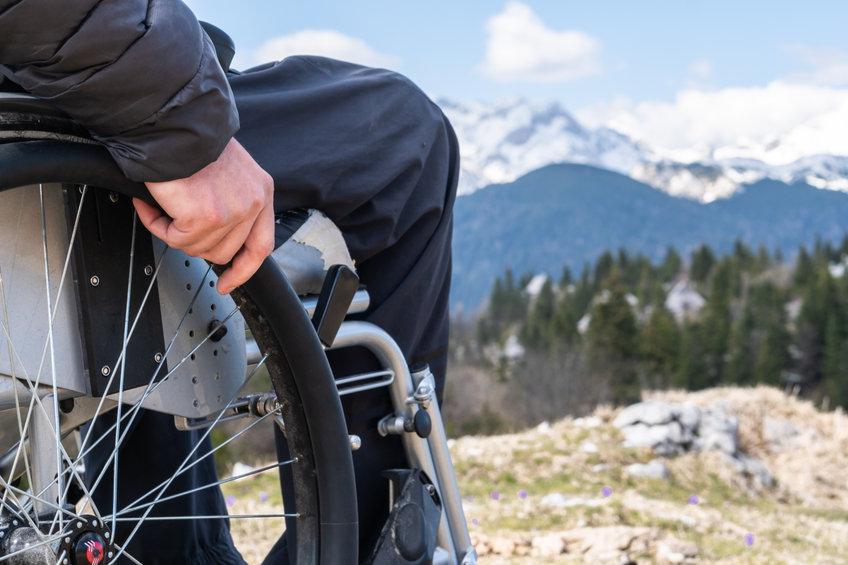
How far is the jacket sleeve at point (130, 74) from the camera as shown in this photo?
0.81 meters

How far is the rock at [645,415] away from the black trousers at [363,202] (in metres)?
5.86

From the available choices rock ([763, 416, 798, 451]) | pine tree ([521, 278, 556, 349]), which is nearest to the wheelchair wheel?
rock ([763, 416, 798, 451])

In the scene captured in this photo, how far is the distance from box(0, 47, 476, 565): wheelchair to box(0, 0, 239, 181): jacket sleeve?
4 cm

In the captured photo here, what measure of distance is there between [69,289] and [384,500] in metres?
0.68

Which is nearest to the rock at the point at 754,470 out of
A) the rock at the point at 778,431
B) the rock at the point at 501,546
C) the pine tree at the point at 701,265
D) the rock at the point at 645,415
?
the rock at the point at 645,415

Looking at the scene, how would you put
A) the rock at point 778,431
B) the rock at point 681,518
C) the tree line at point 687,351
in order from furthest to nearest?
the tree line at point 687,351 → the rock at point 778,431 → the rock at point 681,518

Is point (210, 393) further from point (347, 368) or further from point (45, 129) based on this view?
point (45, 129)

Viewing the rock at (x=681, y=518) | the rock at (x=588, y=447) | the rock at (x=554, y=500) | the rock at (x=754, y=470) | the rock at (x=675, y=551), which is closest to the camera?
the rock at (x=675, y=551)

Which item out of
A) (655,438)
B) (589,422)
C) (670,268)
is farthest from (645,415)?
(670,268)

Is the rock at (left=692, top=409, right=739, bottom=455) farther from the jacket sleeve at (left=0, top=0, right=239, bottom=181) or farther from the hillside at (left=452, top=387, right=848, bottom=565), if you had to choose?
the jacket sleeve at (left=0, top=0, right=239, bottom=181)

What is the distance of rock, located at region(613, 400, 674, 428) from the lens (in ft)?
23.8

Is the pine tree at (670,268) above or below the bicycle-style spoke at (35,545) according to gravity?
below

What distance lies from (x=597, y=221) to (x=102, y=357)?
171398 mm

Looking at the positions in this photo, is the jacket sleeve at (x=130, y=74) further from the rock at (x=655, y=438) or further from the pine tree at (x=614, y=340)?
the pine tree at (x=614, y=340)
